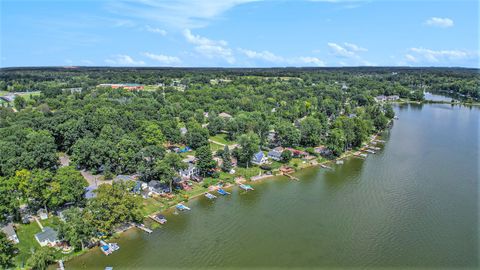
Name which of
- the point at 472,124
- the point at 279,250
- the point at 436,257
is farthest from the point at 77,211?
the point at 472,124

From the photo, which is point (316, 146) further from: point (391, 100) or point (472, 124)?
point (391, 100)

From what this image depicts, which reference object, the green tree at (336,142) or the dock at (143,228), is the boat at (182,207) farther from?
the green tree at (336,142)

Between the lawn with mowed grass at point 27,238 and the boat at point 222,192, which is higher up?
the boat at point 222,192

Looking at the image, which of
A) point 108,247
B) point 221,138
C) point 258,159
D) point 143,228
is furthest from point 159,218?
point 221,138

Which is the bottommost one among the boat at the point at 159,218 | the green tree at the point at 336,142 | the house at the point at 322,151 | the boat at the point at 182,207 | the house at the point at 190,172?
the boat at the point at 159,218

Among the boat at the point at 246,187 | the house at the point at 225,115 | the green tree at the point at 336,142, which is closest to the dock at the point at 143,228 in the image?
the boat at the point at 246,187

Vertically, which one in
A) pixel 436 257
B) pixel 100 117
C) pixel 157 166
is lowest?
pixel 436 257

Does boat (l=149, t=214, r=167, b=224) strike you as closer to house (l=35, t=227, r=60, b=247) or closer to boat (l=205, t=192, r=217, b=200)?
boat (l=205, t=192, r=217, b=200)

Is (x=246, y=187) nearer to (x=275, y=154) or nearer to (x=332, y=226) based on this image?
(x=275, y=154)
